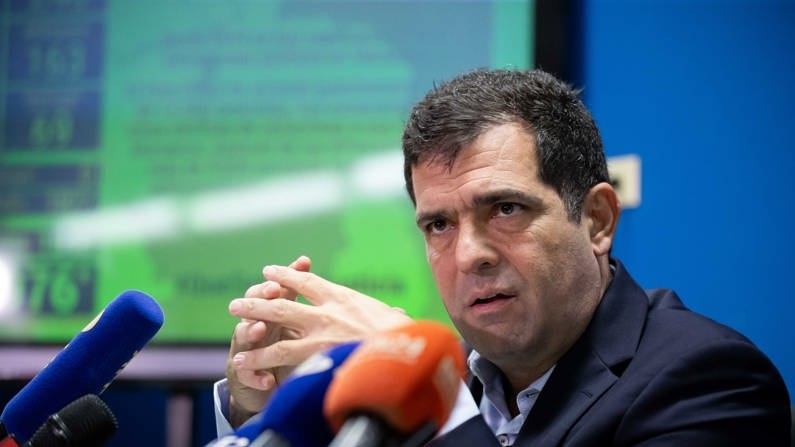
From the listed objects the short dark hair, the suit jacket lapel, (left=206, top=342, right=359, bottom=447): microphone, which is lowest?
the suit jacket lapel

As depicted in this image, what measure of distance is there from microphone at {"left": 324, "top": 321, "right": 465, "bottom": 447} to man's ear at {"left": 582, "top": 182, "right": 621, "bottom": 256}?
2.76ft

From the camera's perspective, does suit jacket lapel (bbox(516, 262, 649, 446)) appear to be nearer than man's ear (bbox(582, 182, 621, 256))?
Yes

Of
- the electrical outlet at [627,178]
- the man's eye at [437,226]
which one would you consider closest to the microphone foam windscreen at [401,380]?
the man's eye at [437,226]

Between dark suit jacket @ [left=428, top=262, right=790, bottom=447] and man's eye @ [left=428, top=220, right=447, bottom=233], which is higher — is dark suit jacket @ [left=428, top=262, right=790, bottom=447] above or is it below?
below

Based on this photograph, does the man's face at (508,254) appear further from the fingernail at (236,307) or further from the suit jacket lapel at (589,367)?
the fingernail at (236,307)

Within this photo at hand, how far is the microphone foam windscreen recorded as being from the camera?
749 millimetres

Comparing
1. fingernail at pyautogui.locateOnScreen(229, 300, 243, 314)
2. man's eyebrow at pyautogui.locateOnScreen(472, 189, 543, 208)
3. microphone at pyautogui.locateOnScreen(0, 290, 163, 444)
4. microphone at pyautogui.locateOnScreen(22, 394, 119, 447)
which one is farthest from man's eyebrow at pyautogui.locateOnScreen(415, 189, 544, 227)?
microphone at pyautogui.locateOnScreen(22, 394, 119, 447)

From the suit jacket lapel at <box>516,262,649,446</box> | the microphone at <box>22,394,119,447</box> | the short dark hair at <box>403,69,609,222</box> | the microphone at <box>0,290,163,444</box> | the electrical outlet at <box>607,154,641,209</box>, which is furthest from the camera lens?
the electrical outlet at <box>607,154,641,209</box>

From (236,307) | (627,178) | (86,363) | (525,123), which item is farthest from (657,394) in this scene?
(627,178)

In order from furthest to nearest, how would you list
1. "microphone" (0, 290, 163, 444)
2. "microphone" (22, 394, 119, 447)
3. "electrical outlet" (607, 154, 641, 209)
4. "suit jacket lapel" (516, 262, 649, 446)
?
"electrical outlet" (607, 154, 641, 209), "suit jacket lapel" (516, 262, 649, 446), "microphone" (0, 290, 163, 444), "microphone" (22, 394, 119, 447)

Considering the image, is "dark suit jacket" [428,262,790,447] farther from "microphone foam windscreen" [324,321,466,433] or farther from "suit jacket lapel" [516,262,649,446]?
"microphone foam windscreen" [324,321,466,433]

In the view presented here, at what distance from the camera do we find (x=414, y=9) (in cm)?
288

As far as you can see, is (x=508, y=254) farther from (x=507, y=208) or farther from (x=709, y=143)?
(x=709, y=143)

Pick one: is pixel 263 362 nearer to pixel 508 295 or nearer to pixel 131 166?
pixel 508 295
